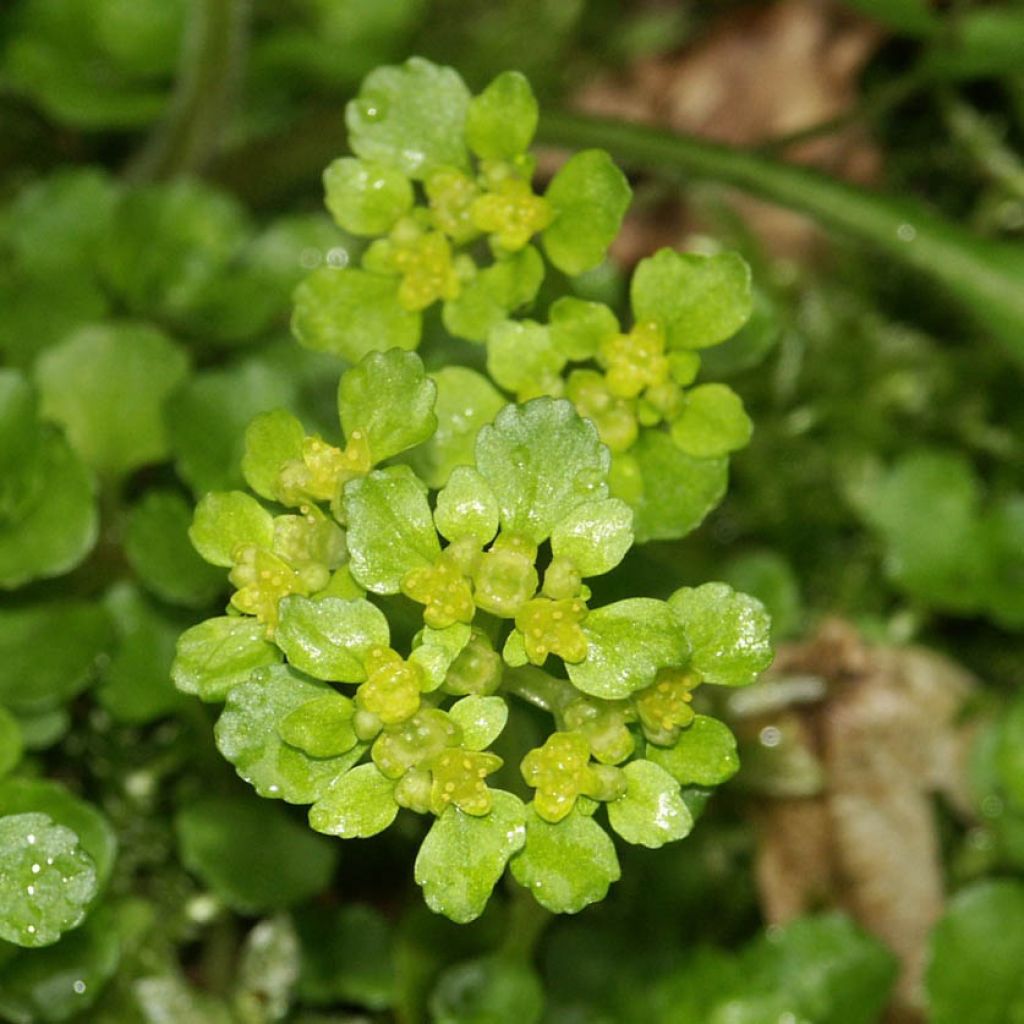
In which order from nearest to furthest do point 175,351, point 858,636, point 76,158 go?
point 175,351, point 858,636, point 76,158

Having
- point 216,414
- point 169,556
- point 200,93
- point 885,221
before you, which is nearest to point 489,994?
point 169,556

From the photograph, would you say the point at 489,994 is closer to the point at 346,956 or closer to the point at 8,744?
the point at 346,956

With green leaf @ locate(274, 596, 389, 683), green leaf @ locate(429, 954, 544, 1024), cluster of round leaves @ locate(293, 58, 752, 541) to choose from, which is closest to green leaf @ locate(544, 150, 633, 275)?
cluster of round leaves @ locate(293, 58, 752, 541)

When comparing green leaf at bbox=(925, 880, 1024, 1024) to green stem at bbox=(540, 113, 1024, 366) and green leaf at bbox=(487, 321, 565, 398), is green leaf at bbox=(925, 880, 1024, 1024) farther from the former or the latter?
green leaf at bbox=(487, 321, 565, 398)

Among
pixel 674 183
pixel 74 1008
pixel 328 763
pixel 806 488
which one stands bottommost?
pixel 74 1008

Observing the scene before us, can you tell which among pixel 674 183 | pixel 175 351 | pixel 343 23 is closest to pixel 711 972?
pixel 175 351

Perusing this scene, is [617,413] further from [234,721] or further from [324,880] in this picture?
[324,880]

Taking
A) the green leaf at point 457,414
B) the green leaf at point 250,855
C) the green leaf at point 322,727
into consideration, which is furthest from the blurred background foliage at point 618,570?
the green leaf at point 322,727
